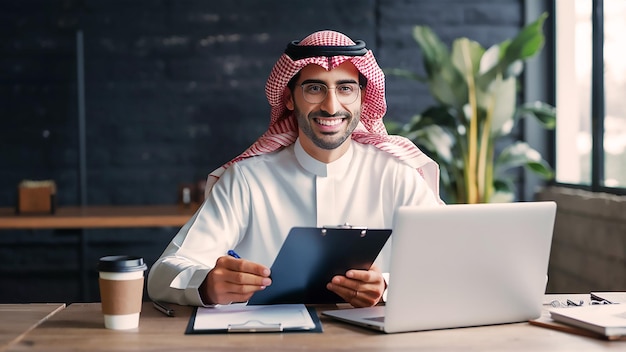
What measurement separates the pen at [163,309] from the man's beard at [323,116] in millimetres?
713

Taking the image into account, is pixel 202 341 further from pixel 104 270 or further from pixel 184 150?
pixel 184 150

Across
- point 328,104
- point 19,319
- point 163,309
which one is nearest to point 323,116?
point 328,104

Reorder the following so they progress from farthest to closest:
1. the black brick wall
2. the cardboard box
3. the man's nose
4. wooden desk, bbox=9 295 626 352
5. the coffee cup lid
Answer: the black brick wall
the cardboard box
the man's nose
the coffee cup lid
wooden desk, bbox=9 295 626 352

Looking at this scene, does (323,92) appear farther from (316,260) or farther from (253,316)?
(253,316)

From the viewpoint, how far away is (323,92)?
7.59 ft

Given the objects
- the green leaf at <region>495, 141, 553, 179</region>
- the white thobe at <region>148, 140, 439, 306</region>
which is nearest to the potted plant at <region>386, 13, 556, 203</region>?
the green leaf at <region>495, 141, 553, 179</region>

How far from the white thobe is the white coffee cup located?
764 mm

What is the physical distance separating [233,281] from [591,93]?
2.97 meters

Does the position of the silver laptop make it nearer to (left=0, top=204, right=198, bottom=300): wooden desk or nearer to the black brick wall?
(left=0, top=204, right=198, bottom=300): wooden desk

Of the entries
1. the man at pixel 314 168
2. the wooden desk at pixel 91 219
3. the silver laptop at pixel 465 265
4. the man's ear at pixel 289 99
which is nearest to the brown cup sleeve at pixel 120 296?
the silver laptop at pixel 465 265

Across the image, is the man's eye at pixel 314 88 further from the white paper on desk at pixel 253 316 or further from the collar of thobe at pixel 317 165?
the white paper on desk at pixel 253 316

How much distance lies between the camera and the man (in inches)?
89.8

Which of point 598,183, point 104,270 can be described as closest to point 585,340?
point 104,270

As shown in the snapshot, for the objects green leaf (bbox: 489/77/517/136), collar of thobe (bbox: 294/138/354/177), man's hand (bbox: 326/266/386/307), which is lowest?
man's hand (bbox: 326/266/386/307)
